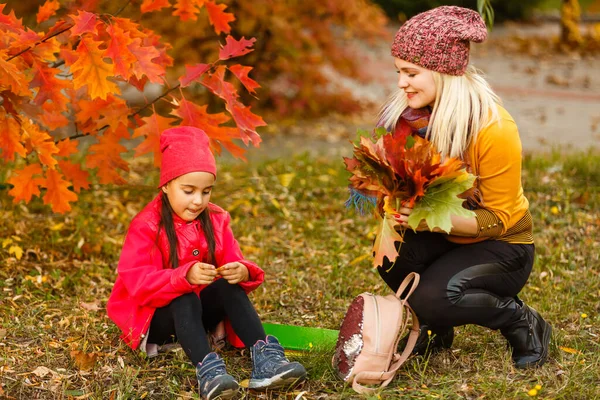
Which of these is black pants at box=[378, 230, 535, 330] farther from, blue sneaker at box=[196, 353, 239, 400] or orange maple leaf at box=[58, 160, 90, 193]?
orange maple leaf at box=[58, 160, 90, 193]

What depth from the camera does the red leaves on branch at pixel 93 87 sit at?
3.16m

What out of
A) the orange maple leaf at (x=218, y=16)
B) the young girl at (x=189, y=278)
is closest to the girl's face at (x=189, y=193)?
the young girl at (x=189, y=278)

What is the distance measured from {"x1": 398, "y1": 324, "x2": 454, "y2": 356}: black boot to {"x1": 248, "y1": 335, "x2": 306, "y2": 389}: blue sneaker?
534 millimetres

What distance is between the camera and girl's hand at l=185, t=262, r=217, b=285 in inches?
118

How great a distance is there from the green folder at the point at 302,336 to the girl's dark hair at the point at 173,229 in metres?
0.45

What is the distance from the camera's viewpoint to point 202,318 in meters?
3.28

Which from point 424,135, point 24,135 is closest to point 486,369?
point 424,135

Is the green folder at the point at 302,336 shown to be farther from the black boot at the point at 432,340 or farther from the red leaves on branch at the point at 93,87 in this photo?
the red leaves on branch at the point at 93,87

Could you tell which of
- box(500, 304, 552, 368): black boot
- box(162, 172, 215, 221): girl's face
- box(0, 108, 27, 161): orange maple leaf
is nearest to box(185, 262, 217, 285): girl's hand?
box(162, 172, 215, 221): girl's face

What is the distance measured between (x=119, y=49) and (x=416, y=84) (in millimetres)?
1130

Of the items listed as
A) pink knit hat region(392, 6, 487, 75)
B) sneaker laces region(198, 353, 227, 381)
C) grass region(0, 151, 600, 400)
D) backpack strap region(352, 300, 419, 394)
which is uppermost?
pink knit hat region(392, 6, 487, 75)

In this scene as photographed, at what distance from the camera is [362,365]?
294cm

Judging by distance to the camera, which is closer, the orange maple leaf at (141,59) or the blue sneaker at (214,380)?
the blue sneaker at (214,380)

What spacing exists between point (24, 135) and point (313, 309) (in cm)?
149
